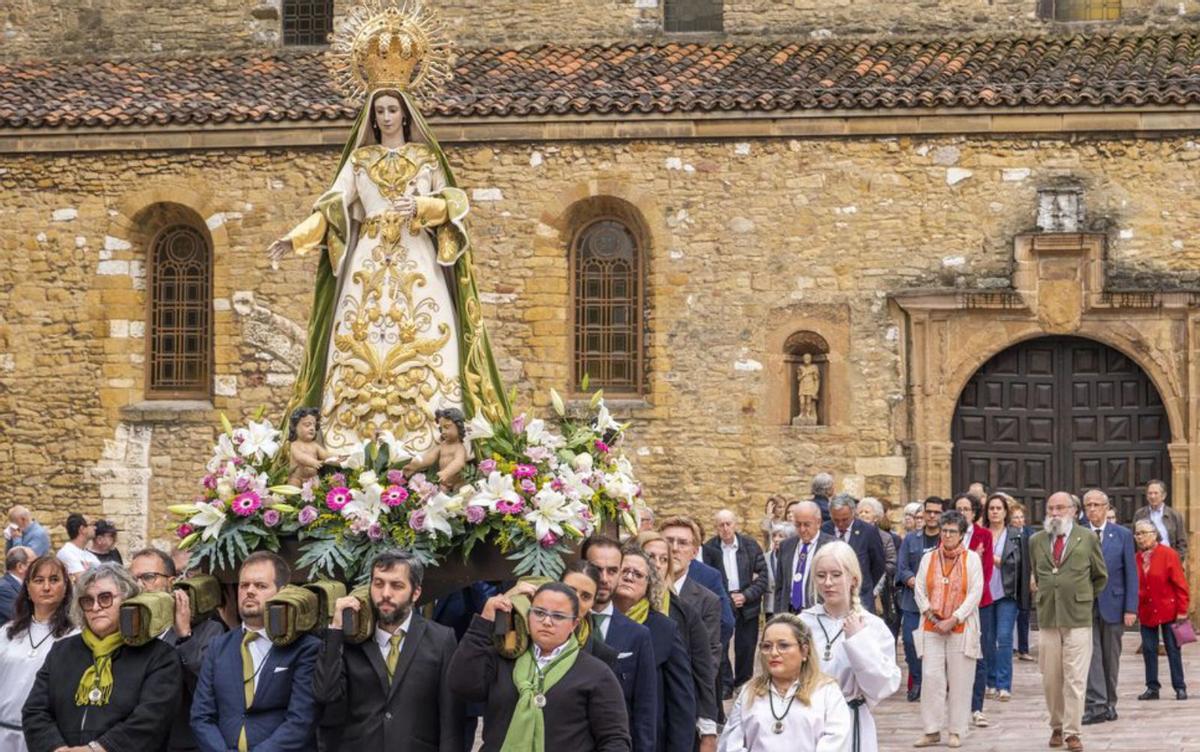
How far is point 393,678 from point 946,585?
6.43 meters

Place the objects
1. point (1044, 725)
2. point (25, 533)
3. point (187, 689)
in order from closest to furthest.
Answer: point (187, 689), point (1044, 725), point (25, 533)

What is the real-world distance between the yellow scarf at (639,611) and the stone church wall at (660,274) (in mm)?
12121

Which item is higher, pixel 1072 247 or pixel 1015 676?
pixel 1072 247

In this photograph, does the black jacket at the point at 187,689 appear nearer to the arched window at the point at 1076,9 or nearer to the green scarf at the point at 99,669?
the green scarf at the point at 99,669

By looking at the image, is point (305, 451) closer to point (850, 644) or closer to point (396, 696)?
point (396, 696)

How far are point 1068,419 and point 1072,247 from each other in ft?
5.81

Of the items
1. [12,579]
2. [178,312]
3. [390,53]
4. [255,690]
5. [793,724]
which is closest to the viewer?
[793,724]

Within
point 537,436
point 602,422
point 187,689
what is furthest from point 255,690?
point 602,422

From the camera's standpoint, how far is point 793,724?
8.25 m

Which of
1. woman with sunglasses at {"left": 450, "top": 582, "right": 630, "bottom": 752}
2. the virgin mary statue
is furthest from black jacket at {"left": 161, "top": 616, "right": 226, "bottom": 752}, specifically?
the virgin mary statue

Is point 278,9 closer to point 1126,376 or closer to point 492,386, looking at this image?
point 1126,376

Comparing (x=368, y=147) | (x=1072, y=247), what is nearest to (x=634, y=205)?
(x=1072, y=247)

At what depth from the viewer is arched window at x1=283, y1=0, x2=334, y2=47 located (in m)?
26.3

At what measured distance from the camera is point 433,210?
11547mm
